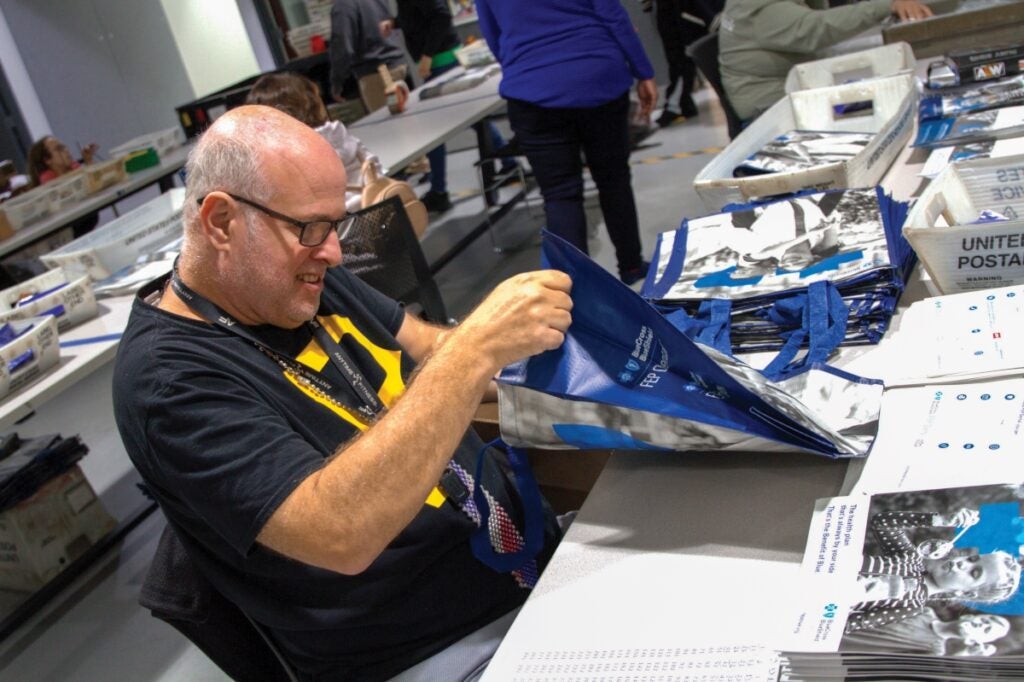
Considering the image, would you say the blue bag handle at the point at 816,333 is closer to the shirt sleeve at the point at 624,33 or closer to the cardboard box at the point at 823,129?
the cardboard box at the point at 823,129

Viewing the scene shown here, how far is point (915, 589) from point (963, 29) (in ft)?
8.68

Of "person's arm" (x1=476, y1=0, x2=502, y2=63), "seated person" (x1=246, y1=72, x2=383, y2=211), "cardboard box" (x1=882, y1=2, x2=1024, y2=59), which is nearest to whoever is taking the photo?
"cardboard box" (x1=882, y1=2, x2=1024, y2=59)

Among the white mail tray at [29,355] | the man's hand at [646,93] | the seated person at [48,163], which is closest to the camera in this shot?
the white mail tray at [29,355]

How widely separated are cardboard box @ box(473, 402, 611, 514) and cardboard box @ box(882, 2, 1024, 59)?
210 cm

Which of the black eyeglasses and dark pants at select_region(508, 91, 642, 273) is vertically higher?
the black eyeglasses

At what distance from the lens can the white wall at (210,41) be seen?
28.6ft

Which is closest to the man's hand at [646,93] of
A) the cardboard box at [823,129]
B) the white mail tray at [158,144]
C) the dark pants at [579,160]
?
the dark pants at [579,160]

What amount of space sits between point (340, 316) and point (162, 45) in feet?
27.2

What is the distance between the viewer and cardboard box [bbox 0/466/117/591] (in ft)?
9.41

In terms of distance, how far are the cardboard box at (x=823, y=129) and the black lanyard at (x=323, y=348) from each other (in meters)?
0.88

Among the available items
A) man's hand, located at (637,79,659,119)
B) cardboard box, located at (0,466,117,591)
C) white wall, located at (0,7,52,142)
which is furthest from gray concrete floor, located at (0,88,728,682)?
white wall, located at (0,7,52,142)

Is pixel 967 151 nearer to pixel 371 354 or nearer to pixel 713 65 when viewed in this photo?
pixel 371 354

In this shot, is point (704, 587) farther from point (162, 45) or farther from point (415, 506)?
point (162, 45)

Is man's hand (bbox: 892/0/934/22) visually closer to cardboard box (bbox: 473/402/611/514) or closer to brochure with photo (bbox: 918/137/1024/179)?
brochure with photo (bbox: 918/137/1024/179)
